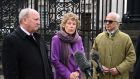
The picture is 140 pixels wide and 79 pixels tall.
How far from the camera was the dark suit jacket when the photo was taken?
16.7 feet

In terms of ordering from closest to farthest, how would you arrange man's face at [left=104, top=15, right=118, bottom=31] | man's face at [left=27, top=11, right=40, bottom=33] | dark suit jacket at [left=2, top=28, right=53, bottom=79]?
dark suit jacket at [left=2, top=28, right=53, bottom=79] < man's face at [left=27, top=11, right=40, bottom=33] < man's face at [left=104, top=15, right=118, bottom=31]

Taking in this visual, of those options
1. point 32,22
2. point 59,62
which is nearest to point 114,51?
point 59,62

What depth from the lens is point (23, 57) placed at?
205 inches

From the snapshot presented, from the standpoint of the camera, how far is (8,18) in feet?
31.5

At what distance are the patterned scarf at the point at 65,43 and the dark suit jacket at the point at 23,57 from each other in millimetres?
664

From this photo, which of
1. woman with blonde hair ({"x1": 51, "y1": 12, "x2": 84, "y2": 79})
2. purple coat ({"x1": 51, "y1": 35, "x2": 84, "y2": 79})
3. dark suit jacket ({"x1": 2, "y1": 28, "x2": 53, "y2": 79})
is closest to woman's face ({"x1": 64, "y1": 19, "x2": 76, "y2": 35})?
woman with blonde hair ({"x1": 51, "y1": 12, "x2": 84, "y2": 79})

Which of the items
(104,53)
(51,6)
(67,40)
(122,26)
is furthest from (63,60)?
(51,6)

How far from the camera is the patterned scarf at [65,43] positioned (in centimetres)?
603

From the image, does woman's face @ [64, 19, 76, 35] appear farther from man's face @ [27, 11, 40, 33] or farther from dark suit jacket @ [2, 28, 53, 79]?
man's face @ [27, 11, 40, 33]

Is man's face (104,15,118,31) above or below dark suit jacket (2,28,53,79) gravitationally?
above

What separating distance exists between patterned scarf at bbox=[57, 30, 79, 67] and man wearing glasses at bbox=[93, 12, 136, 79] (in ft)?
2.34

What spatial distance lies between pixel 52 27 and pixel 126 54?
3.04m

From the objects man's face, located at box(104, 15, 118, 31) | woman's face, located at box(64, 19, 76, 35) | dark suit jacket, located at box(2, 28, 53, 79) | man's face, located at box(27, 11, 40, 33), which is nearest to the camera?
dark suit jacket, located at box(2, 28, 53, 79)

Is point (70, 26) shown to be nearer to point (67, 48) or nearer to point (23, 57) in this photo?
point (67, 48)
